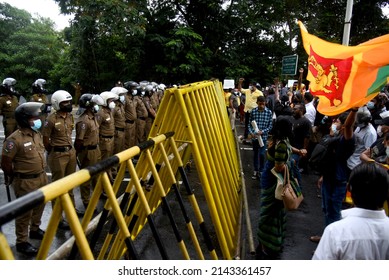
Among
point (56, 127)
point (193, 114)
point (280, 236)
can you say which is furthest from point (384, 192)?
point (56, 127)

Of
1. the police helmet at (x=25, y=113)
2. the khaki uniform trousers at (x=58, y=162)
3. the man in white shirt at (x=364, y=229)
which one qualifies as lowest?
the khaki uniform trousers at (x=58, y=162)

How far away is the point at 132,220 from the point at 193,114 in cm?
105

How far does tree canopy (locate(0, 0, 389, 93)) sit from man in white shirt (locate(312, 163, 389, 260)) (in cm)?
1471

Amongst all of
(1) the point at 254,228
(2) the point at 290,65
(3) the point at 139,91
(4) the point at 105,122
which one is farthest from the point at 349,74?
(2) the point at 290,65

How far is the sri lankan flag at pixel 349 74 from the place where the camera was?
2912 millimetres

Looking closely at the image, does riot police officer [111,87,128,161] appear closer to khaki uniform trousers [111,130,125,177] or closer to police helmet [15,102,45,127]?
khaki uniform trousers [111,130,125,177]

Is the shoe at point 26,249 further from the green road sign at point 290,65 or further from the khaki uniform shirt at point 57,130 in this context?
the green road sign at point 290,65

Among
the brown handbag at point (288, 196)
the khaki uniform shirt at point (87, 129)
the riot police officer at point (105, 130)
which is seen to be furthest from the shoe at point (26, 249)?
the brown handbag at point (288, 196)

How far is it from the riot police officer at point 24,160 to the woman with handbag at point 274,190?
2767 millimetres

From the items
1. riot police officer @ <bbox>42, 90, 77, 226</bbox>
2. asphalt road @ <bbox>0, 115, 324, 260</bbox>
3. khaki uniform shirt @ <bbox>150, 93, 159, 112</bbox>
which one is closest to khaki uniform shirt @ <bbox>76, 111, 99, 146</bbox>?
riot police officer @ <bbox>42, 90, 77, 226</bbox>

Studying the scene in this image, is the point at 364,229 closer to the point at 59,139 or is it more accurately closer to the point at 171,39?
the point at 59,139

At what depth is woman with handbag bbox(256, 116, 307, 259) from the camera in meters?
3.61

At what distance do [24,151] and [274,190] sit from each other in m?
2.98
